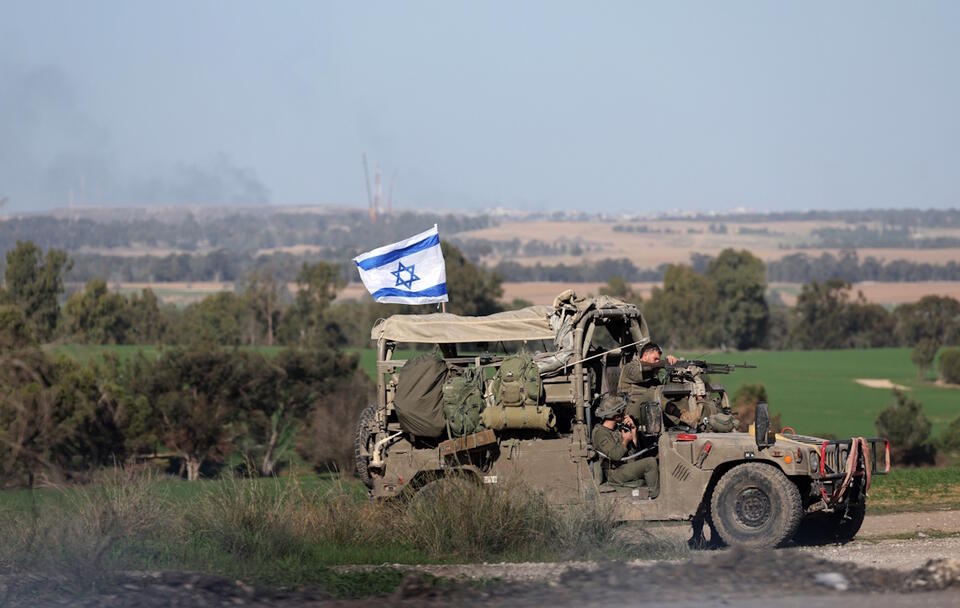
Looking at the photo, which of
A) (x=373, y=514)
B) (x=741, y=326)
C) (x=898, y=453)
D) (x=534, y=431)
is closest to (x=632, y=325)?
(x=534, y=431)

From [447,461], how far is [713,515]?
2.78m

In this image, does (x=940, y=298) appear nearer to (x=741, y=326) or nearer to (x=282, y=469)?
(x=741, y=326)

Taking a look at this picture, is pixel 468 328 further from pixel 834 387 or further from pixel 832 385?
pixel 832 385

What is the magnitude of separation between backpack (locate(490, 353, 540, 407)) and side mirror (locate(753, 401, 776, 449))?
86.6 inches

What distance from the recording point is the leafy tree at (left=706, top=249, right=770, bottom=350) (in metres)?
104

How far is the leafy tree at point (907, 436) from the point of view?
1692 inches

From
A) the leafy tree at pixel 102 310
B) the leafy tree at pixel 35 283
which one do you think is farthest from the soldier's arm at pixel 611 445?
the leafy tree at pixel 102 310

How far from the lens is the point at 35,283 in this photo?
7188cm

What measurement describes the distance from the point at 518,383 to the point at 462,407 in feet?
2.13

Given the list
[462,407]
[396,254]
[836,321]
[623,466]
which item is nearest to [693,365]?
[623,466]

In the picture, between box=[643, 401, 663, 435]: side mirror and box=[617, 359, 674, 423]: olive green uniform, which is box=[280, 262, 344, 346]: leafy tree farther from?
box=[643, 401, 663, 435]: side mirror

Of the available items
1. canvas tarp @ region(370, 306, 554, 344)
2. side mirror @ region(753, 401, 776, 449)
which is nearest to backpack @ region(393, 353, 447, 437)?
canvas tarp @ region(370, 306, 554, 344)

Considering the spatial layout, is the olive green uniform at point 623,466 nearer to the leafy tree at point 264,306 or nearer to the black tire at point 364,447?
the black tire at point 364,447

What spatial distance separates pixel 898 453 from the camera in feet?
142
